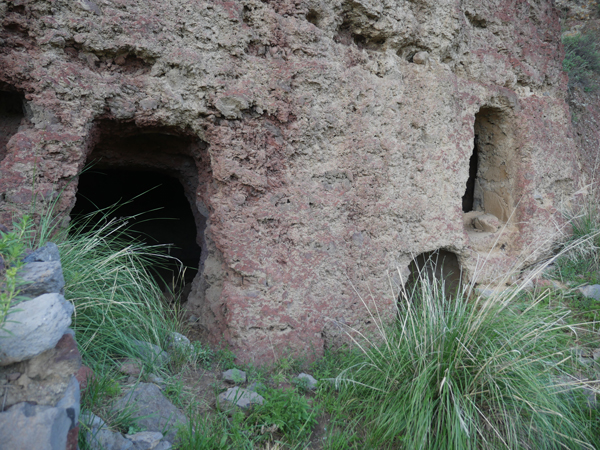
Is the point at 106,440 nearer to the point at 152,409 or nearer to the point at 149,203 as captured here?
the point at 152,409

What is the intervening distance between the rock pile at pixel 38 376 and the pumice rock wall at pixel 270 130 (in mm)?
1181

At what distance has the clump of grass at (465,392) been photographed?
6.48 feet

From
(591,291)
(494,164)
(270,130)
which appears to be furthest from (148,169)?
(591,291)

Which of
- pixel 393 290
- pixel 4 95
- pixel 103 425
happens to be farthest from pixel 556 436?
pixel 4 95

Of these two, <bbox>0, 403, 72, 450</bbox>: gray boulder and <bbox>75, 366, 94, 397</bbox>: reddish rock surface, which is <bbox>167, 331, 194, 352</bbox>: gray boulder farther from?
<bbox>0, 403, 72, 450</bbox>: gray boulder

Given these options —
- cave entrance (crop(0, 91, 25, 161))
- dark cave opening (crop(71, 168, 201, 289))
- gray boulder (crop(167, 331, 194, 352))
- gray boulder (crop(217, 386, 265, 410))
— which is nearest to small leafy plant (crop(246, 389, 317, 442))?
gray boulder (crop(217, 386, 265, 410))

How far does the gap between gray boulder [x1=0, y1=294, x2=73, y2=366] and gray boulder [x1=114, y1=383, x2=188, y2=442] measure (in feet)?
2.39

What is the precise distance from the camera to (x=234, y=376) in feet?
7.85

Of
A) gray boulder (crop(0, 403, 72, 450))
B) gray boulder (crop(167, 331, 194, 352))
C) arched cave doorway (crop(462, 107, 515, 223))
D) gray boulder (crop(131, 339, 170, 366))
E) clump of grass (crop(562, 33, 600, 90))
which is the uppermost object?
clump of grass (crop(562, 33, 600, 90))

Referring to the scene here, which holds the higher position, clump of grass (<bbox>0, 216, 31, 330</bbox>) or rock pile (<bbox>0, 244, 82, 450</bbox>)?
clump of grass (<bbox>0, 216, 31, 330</bbox>)

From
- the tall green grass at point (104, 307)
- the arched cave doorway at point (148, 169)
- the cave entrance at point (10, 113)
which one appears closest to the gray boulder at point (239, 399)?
the tall green grass at point (104, 307)

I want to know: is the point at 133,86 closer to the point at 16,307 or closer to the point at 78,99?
the point at 78,99

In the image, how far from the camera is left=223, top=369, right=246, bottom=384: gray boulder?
2.39 m

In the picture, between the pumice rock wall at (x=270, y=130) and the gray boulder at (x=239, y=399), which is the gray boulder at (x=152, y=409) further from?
the pumice rock wall at (x=270, y=130)
